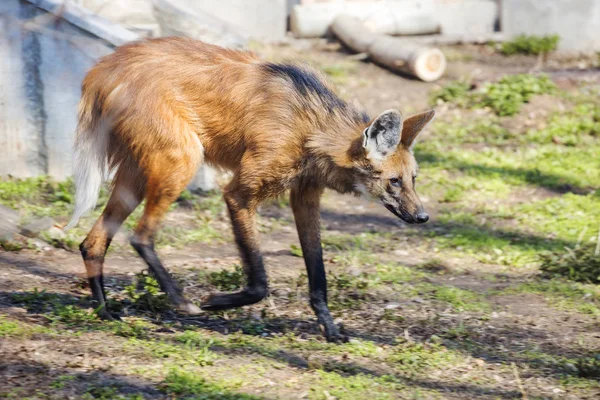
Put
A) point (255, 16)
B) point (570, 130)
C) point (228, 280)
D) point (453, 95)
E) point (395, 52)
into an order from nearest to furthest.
A: point (228, 280) → point (570, 130) → point (453, 95) → point (395, 52) → point (255, 16)

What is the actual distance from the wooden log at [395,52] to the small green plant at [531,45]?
61.2 inches

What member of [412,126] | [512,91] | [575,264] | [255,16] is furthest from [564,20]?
[412,126]

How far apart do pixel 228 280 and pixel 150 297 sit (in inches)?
23.3

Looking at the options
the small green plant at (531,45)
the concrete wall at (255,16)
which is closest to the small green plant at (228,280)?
the concrete wall at (255,16)

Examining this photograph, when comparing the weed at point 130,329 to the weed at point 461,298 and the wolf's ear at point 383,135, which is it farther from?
the weed at point 461,298

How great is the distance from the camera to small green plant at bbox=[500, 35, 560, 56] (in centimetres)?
1106

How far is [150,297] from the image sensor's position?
4.19 metres

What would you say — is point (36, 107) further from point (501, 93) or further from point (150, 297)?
point (501, 93)

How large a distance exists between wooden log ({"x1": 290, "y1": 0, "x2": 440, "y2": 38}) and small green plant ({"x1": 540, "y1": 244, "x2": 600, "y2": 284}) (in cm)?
617

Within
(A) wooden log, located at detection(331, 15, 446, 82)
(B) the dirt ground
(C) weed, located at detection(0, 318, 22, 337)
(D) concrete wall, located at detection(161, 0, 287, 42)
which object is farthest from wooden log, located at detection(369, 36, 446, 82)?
(C) weed, located at detection(0, 318, 22, 337)

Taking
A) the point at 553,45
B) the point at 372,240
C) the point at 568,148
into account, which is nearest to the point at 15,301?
the point at 372,240

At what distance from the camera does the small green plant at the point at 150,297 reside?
4160mm

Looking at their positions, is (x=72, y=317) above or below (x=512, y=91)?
below

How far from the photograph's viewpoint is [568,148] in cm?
812
